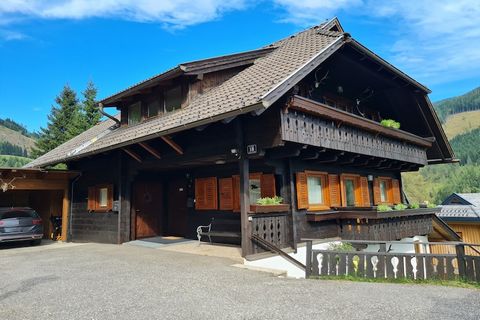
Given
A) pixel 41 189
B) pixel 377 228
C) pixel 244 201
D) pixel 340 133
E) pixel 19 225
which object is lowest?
pixel 377 228

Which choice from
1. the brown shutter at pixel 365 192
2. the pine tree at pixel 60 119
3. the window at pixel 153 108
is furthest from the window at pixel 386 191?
the pine tree at pixel 60 119

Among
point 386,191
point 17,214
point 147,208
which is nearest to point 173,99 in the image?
point 147,208

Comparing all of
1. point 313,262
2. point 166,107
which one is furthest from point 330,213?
point 166,107

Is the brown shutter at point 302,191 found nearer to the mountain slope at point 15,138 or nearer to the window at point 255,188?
the window at point 255,188

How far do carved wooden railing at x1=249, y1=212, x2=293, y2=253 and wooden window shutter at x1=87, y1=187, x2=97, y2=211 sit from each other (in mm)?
7187

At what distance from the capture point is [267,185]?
9344 millimetres

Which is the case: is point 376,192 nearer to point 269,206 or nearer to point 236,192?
point 236,192

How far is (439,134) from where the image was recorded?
1414cm

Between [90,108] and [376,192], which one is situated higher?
[90,108]

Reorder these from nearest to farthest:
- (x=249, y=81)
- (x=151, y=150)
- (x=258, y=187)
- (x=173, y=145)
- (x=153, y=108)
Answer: (x=249, y=81), (x=173, y=145), (x=258, y=187), (x=151, y=150), (x=153, y=108)

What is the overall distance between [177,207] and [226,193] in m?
2.93

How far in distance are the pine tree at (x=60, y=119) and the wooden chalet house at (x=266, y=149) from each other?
88.1ft

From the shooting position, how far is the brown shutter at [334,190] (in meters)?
10.8

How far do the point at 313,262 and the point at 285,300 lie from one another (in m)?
2.14
